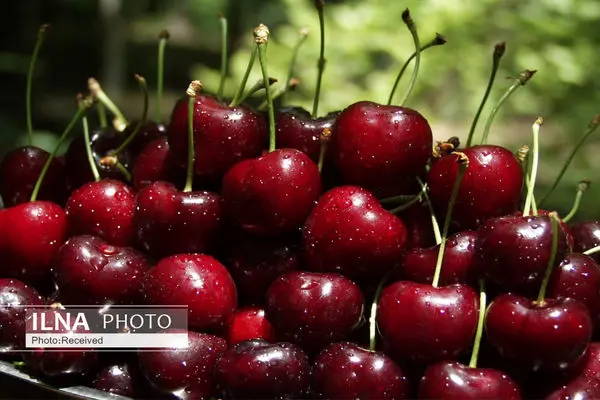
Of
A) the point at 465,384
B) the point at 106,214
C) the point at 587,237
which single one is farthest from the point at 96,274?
the point at 587,237

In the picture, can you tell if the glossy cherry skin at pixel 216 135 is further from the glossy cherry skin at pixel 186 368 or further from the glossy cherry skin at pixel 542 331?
the glossy cherry skin at pixel 542 331

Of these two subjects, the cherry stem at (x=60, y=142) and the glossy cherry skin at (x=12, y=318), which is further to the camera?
the cherry stem at (x=60, y=142)

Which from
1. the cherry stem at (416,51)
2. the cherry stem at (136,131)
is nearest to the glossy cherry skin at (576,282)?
the cherry stem at (416,51)

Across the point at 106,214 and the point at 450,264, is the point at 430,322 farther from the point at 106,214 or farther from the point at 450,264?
the point at 106,214

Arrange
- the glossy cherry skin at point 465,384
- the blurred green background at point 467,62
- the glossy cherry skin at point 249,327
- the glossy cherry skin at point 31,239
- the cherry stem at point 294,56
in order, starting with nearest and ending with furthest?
the glossy cherry skin at point 465,384
the glossy cherry skin at point 249,327
the glossy cherry skin at point 31,239
the cherry stem at point 294,56
the blurred green background at point 467,62

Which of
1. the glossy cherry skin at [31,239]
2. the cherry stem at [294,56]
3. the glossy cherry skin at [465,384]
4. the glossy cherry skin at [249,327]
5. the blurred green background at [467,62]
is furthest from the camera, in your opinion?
the blurred green background at [467,62]

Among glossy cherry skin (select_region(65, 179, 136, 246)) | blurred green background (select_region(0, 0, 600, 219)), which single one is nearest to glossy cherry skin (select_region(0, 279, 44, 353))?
glossy cherry skin (select_region(65, 179, 136, 246))

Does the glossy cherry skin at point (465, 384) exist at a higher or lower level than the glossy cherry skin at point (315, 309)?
lower
